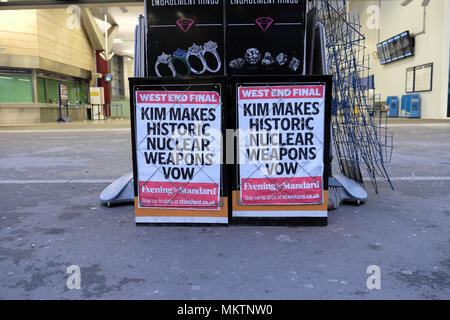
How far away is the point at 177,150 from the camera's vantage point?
252 cm

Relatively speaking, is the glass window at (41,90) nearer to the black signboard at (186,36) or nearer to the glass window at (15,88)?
the glass window at (15,88)

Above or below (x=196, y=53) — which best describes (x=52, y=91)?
above

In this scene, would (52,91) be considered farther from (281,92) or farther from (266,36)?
(281,92)

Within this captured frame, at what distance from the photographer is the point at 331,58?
3320mm

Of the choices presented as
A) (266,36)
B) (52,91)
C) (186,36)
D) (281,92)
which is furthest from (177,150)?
(52,91)

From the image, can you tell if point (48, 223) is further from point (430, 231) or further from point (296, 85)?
point (430, 231)

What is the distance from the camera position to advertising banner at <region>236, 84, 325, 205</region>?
2492 millimetres

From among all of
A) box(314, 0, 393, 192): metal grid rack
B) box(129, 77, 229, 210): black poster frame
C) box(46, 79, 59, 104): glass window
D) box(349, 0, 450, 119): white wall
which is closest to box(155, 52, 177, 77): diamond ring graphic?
box(129, 77, 229, 210): black poster frame

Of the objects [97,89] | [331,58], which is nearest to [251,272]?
[331,58]

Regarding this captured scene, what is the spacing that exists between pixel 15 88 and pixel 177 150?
21810mm

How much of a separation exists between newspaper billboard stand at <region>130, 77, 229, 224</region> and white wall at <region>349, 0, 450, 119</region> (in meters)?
15.5

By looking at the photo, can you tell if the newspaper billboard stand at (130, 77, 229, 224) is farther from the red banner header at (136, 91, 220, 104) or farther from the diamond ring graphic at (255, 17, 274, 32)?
the diamond ring graphic at (255, 17, 274, 32)

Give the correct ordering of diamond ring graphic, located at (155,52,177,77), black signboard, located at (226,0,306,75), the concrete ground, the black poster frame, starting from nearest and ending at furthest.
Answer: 1. the concrete ground
2. the black poster frame
3. black signboard, located at (226,0,306,75)
4. diamond ring graphic, located at (155,52,177,77)

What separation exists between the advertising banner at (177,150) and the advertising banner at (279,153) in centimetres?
19
